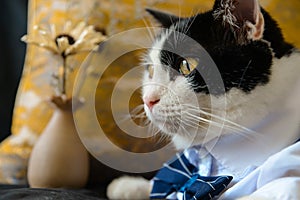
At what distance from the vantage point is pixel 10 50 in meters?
1.34

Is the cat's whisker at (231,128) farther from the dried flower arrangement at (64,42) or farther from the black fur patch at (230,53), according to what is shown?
the dried flower arrangement at (64,42)

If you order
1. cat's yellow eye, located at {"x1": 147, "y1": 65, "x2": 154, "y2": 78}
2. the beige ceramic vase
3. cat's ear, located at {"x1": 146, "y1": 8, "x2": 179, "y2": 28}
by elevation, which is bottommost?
the beige ceramic vase

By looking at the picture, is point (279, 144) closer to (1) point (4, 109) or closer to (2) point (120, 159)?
(2) point (120, 159)

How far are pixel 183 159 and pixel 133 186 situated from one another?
112 mm

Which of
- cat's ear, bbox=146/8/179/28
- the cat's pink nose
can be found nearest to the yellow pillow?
cat's ear, bbox=146/8/179/28

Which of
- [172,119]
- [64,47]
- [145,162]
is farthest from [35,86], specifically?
[172,119]

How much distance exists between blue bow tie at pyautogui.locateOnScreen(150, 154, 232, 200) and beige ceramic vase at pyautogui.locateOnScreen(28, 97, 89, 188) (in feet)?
0.51

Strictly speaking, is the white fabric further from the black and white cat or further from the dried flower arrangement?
the dried flower arrangement

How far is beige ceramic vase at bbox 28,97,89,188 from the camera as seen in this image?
84cm

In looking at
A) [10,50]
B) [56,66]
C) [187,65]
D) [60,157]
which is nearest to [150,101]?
[187,65]

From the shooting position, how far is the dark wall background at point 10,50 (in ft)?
4.33

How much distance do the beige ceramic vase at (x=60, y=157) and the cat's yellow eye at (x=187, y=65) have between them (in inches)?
12.5

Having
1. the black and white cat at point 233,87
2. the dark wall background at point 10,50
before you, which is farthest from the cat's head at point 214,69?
the dark wall background at point 10,50

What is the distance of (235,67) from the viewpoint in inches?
23.6
